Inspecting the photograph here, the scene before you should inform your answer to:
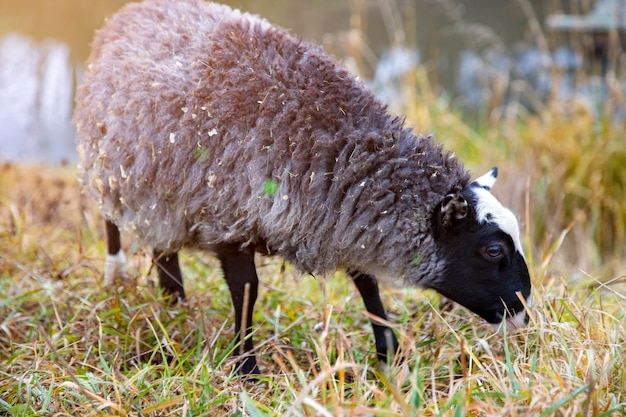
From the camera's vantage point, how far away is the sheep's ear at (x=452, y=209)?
3279mm

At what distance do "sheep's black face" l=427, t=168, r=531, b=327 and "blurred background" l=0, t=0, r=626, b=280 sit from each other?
390 millimetres

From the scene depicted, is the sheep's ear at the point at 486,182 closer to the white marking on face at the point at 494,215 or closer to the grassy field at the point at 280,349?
the white marking on face at the point at 494,215

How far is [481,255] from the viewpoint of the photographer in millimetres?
3426

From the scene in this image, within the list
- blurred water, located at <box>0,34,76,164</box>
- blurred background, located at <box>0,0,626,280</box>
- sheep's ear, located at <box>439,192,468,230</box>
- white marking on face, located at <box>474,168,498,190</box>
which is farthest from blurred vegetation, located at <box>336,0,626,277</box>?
blurred water, located at <box>0,34,76,164</box>

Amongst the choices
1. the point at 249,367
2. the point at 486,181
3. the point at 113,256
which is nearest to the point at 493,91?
the point at 486,181

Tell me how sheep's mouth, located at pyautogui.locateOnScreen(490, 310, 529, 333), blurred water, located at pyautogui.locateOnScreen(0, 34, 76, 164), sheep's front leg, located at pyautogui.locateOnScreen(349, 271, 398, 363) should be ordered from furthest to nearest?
blurred water, located at pyautogui.locateOnScreen(0, 34, 76, 164) < sheep's front leg, located at pyautogui.locateOnScreen(349, 271, 398, 363) < sheep's mouth, located at pyautogui.locateOnScreen(490, 310, 529, 333)

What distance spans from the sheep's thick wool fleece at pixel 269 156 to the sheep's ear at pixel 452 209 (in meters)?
0.06

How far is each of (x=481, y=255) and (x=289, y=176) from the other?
0.91 m

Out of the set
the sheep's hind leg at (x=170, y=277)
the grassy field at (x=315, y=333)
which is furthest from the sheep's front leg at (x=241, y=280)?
the sheep's hind leg at (x=170, y=277)

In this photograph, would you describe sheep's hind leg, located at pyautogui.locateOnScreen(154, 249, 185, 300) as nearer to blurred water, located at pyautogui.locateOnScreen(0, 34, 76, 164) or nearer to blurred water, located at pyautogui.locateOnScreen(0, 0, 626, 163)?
blurred water, located at pyautogui.locateOnScreen(0, 0, 626, 163)

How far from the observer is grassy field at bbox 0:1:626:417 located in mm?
2830

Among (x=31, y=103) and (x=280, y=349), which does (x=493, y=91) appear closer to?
(x=31, y=103)

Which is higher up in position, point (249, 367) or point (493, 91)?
Result: point (493, 91)

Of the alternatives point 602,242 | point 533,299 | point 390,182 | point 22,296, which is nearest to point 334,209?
point 390,182
